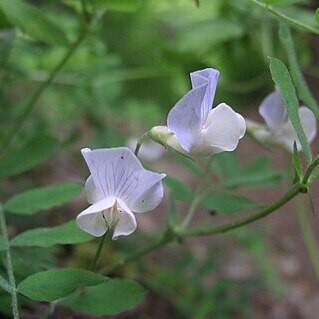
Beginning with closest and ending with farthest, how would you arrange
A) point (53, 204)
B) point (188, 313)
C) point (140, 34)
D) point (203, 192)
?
point (53, 204) → point (203, 192) → point (188, 313) → point (140, 34)

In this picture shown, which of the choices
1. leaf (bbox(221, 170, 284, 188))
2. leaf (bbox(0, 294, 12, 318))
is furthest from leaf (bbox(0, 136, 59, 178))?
leaf (bbox(221, 170, 284, 188))

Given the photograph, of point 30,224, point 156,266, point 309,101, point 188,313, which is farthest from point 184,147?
point 156,266

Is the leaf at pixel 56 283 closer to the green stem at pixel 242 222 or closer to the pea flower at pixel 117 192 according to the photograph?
the pea flower at pixel 117 192

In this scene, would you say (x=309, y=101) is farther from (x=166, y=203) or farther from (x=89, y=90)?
(x=166, y=203)

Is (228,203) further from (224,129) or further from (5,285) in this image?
(5,285)

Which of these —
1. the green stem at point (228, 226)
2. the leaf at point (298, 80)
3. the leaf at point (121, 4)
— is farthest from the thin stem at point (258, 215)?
the leaf at point (121, 4)

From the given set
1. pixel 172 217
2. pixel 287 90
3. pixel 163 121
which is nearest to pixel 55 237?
pixel 172 217
